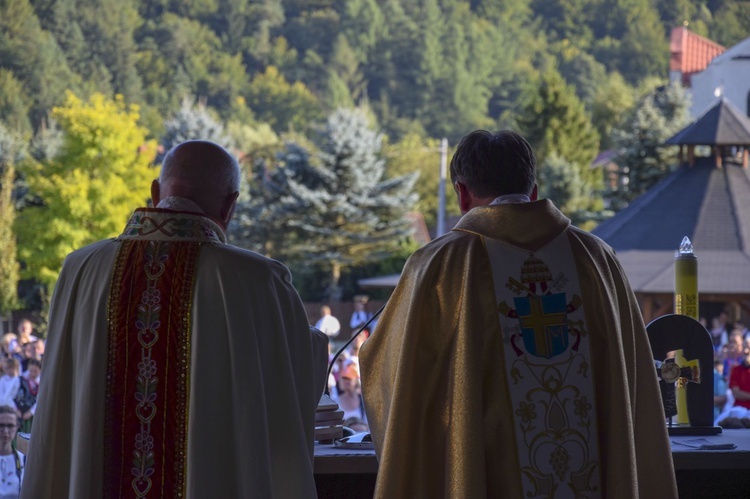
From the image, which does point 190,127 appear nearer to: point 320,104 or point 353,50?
point 320,104

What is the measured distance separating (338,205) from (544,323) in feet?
124

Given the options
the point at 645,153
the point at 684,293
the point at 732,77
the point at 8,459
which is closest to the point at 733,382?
the point at 8,459

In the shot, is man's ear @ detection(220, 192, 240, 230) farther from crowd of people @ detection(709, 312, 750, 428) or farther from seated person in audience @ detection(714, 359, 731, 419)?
seated person in audience @ detection(714, 359, 731, 419)

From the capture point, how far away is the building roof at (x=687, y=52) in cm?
6325

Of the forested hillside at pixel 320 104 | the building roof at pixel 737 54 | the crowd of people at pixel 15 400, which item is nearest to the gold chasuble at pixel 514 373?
the crowd of people at pixel 15 400

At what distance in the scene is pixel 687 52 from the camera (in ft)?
211

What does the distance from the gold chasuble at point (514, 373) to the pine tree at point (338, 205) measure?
1489 inches

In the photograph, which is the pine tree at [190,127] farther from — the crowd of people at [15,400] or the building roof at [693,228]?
the crowd of people at [15,400]

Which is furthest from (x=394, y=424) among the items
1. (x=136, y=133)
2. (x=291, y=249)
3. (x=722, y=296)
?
(x=291, y=249)

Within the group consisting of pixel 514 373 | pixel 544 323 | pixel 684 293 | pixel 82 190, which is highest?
pixel 82 190

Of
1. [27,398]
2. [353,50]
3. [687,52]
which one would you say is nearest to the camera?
[27,398]

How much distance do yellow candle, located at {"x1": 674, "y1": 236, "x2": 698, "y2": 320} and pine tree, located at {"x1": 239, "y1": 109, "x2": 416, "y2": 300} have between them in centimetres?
3735

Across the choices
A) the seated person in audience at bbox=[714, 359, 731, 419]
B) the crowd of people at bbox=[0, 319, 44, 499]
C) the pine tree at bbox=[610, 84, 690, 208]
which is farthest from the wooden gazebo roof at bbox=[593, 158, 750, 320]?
the crowd of people at bbox=[0, 319, 44, 499]

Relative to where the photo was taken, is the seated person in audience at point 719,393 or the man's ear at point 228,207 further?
the seated person in audience at point 719,393
